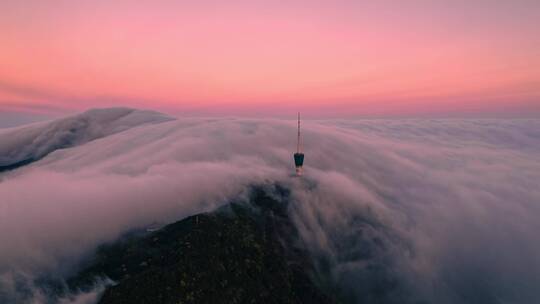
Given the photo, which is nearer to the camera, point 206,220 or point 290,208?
point 206,220

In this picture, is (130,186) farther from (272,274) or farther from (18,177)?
(18,177)

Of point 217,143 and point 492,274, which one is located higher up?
point 217,143

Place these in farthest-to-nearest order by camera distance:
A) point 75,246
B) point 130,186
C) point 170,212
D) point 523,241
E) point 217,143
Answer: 1. point 523,241
2. point 217,143
3. point 130,186
4. point 170,212
5. point 75,246

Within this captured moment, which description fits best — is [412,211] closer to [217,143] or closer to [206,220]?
[217,143]

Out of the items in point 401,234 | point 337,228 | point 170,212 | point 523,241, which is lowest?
point 523,241

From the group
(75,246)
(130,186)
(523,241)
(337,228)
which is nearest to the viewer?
(75,246)

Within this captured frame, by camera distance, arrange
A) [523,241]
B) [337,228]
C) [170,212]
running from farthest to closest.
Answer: [523,241]
[337,228]
[170,212]

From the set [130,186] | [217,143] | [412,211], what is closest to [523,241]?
[412,211]

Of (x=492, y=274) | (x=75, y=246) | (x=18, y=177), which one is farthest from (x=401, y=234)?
(x=18, y=177)

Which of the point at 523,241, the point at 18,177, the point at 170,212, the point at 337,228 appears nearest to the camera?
the point at 170,212
